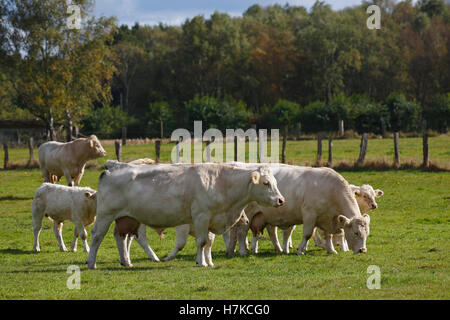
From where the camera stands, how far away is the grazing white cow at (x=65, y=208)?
1387cm

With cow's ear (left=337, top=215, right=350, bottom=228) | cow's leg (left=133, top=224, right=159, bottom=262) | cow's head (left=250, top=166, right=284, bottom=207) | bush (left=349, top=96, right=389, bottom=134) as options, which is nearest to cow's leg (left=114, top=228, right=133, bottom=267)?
cow's leg (left=133, top=224, right=159, bottom=262)

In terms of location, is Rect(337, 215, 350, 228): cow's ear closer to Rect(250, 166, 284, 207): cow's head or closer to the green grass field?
the green grass field

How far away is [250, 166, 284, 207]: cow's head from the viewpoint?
11.1 metres

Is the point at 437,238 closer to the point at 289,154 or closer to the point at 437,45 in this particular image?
the point at 289,154

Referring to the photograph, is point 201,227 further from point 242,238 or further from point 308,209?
point 308,209

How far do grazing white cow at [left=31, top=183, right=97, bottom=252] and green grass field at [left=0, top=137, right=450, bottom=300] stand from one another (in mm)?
421

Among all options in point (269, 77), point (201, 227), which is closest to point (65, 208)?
point (201, 227)

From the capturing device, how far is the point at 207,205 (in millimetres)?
11156

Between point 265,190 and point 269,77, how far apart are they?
2453 inches

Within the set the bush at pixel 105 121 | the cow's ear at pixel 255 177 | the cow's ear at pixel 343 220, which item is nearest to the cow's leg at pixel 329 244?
the cow's ear at pixel 343 220

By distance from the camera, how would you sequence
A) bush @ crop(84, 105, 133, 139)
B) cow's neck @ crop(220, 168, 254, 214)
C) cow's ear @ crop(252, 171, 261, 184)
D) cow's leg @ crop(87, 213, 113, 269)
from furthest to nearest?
bush @ crop(84, 105, 133, 139) → cow's neck @ crop(220, 168, 254, 214) → cow's leg @ crop(87, 213, 113, 269) → cow's ear @ crop(252, 171, 261, 184)

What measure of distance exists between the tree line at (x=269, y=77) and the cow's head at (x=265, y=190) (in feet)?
115
